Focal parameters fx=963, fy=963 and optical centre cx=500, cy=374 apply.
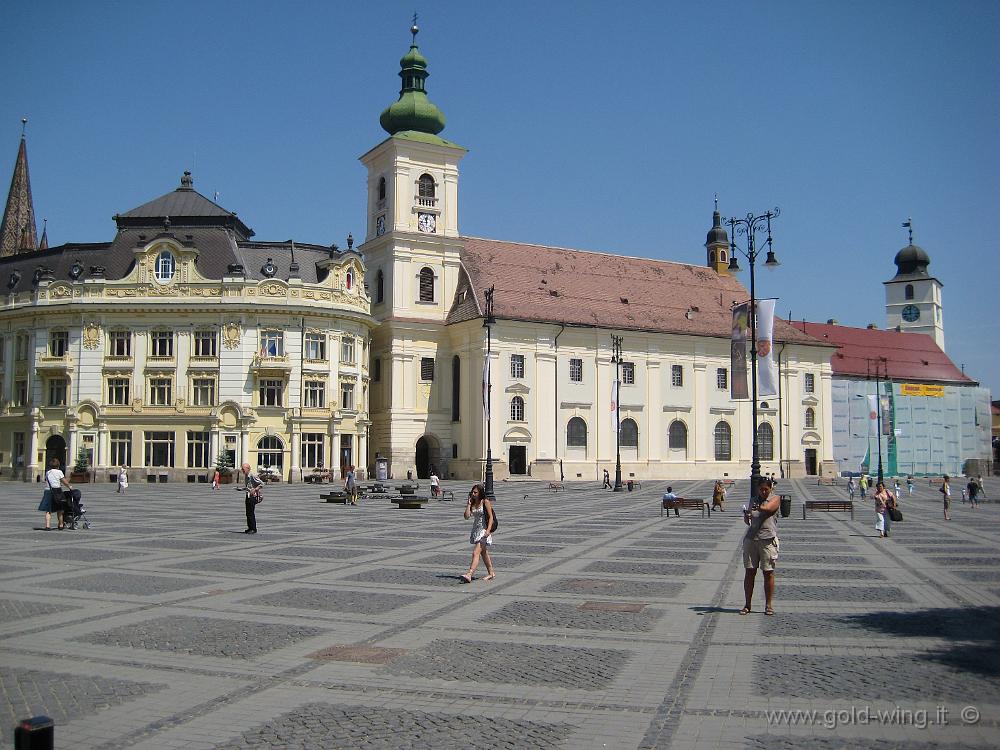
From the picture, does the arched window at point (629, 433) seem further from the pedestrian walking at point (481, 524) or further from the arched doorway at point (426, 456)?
the pedestrian walking at point (481, 524)

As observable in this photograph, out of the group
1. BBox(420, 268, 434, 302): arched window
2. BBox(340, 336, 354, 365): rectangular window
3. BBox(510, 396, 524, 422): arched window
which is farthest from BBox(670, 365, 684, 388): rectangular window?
BBox(340, 336, 354, 365): rectangular window

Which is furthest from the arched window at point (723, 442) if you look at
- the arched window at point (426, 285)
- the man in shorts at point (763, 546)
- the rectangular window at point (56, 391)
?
the man in shorts at point (763, 546)

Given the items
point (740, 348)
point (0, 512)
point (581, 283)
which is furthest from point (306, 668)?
point (581, 283)

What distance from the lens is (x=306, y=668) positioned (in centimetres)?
955

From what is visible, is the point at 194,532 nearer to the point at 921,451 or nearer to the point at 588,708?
the point at 588,708

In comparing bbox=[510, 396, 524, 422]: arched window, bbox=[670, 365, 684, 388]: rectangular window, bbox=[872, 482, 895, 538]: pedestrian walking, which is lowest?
bbox=[872, 482, 895, 538]: pedestrian walking

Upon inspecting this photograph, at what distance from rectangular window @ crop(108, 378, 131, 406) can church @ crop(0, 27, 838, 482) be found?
0.42ft

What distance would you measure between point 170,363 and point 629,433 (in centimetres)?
3316

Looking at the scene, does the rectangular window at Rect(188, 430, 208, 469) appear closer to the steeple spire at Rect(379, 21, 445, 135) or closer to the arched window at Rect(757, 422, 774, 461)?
the steeple spire at Rect(379, 21, 445, 135)

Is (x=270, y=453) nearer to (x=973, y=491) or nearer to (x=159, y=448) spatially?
(x=159, y=448)

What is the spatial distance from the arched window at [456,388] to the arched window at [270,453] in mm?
13843

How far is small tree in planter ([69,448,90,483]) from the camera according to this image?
180 ft

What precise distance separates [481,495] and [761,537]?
4.60m

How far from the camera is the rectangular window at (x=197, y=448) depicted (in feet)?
189
